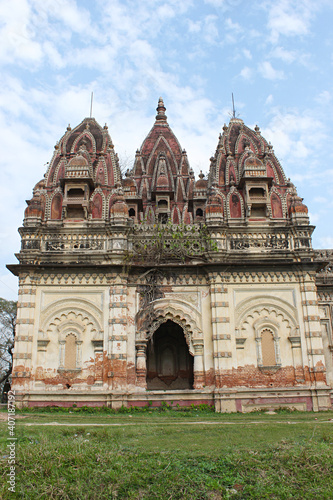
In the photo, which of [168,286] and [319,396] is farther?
[168,286]

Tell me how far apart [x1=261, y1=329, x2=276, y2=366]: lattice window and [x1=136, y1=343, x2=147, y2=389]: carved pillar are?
5.24 metres

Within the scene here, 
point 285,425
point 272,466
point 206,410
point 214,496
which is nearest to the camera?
point 214,496

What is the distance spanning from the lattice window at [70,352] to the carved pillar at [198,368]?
17.3 feet

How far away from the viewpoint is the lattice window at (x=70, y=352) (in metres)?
20.1

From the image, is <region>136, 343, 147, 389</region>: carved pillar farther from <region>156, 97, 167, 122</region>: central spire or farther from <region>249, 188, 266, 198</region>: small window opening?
<region>156, 97, 167, 122</region>: central spire

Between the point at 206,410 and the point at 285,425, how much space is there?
19.9ft

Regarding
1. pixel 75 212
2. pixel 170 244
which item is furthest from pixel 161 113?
A: pixel 170 244

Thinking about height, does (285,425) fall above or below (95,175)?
below

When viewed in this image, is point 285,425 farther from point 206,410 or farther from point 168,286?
point 168,286

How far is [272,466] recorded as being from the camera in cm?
962

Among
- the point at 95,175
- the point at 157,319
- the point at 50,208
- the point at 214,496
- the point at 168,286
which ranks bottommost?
the point at 214,496

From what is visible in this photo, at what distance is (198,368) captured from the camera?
20359 mm

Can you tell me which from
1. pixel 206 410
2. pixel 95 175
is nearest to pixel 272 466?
pixel 206 410

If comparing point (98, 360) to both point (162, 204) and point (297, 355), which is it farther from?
point (162, 204)
